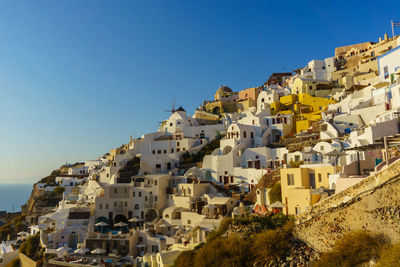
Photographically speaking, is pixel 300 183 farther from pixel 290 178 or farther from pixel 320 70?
pixel 320 70

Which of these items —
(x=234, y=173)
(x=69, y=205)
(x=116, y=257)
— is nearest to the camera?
(x=116, y=257)

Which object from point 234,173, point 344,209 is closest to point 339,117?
point 234,173

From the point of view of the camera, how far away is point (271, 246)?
12.8 meters

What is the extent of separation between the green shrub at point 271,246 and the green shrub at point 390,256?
162 inches

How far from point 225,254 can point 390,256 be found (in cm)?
730

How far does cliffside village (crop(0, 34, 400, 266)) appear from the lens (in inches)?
802

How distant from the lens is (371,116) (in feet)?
92.4

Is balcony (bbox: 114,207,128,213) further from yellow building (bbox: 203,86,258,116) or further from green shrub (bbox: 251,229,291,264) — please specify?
yellow building (bbox: 203,86,258,116)

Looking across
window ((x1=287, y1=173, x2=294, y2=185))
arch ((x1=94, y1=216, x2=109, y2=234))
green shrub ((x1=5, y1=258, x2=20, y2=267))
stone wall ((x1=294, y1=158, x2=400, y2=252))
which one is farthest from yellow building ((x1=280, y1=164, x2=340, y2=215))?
green shrub ((x1=5, y1=258, x2=20, y2=267))

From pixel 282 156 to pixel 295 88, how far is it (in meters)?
18.7

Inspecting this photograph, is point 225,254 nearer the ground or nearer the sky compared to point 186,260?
nearer the sky

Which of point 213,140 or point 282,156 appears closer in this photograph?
point 282,156

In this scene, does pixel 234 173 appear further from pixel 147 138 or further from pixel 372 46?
pixel 372 46

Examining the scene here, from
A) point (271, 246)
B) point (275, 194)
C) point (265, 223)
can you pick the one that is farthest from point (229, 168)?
point (271, 246)
